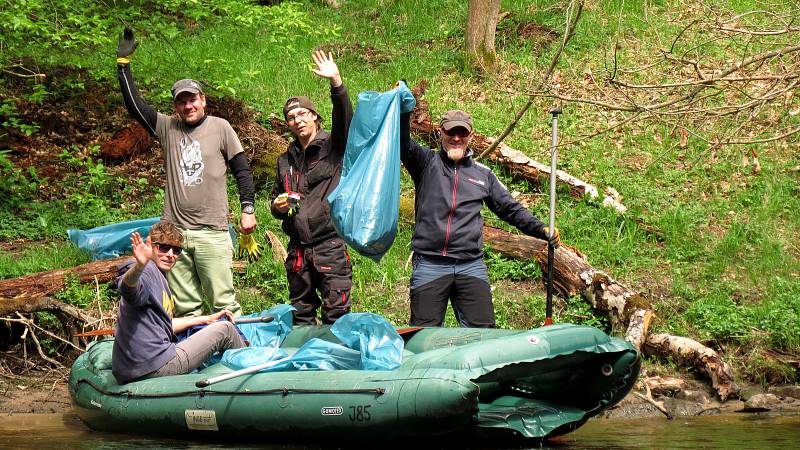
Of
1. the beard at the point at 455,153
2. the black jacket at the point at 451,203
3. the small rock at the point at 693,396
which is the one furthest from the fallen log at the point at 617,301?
the beard at the point at 455,153

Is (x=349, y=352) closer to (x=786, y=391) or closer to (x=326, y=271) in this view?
(x=326, y=271)

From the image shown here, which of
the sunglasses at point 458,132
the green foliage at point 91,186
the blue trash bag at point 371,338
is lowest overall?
the blue trash bag at point 371,338

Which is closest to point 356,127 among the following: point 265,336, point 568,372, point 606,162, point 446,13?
point 265,336

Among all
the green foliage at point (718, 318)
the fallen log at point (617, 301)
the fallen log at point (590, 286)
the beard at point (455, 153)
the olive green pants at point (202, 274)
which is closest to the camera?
the beard at point (455, 153)

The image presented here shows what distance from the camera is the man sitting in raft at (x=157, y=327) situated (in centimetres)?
548

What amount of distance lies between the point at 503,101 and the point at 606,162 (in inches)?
88.0

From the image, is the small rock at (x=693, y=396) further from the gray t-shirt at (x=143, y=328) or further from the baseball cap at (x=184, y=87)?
the baseball cap at (x=184, y=87)

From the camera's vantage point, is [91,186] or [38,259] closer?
[38,259]

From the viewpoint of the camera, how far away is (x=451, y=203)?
6250 mm

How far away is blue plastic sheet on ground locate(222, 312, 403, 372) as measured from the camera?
18.5ft

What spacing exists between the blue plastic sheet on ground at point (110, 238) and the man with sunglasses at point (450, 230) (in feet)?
9.43

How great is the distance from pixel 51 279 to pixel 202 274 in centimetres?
190

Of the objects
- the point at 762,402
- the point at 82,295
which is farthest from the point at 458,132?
the point at 82,295

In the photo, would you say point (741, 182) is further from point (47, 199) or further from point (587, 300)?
point (47, 199)
